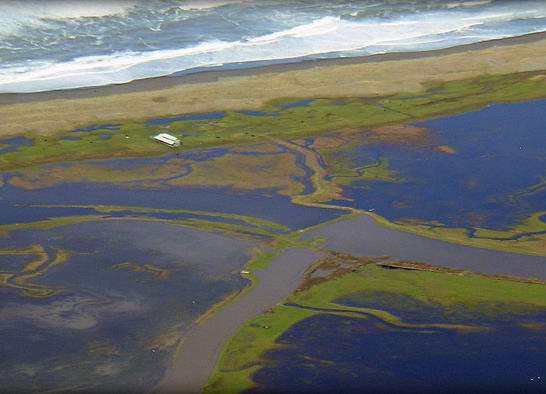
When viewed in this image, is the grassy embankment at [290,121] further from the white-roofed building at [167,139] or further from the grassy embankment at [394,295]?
the grassy embankment at [394,295]

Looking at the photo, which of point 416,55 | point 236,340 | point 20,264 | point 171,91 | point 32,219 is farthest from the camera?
point 416,55

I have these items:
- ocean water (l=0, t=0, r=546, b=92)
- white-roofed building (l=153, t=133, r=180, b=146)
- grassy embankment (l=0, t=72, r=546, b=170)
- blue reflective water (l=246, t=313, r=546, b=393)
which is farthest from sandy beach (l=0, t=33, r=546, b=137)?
blue reflective water (l=246, t=313, r=546, b=393)

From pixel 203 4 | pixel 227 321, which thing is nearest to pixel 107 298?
pixel 227 321

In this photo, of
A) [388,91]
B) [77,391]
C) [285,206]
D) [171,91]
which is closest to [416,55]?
[388,91]

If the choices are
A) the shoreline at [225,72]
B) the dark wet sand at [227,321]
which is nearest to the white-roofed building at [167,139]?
the shoreline at [225,72]

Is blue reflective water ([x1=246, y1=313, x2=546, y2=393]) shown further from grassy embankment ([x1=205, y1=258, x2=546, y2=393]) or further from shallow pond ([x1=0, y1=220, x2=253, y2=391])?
shallow pond ([x1=0, y1=220, x2=253, y2=391])

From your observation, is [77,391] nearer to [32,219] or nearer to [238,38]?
[32,219]
